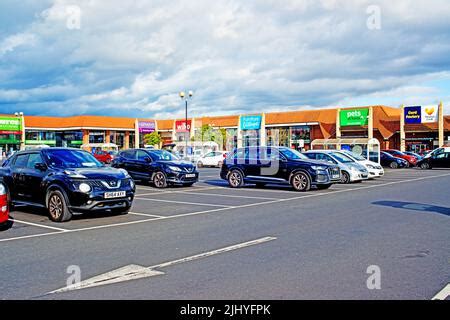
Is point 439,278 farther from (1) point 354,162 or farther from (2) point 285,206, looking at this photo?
(1) point 354,162

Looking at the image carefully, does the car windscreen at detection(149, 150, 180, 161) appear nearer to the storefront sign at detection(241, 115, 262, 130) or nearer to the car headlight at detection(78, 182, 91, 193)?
the car headlight at detection(78, 182, 91, 193)

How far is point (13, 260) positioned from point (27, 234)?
7.05ft

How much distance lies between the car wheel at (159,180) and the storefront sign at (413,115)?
42750mm

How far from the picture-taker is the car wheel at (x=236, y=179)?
1831 centimetres

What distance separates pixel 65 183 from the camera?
382 inches

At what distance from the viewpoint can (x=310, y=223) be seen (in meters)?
9.41

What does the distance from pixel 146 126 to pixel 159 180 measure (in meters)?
56.9

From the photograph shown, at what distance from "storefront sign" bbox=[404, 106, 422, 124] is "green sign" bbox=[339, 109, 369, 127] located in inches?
185

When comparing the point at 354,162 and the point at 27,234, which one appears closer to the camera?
the point at 27,234

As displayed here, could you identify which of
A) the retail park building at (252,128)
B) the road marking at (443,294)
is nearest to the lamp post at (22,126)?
the retail park building at (252,128)

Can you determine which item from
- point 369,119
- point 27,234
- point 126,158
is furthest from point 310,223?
point 369,119

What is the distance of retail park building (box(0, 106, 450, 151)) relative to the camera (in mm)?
56062

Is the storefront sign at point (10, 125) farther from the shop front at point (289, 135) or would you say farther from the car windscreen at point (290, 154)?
the car windscreen at point (290, 154)

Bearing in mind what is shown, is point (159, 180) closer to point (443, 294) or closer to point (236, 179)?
point (236, 179)
